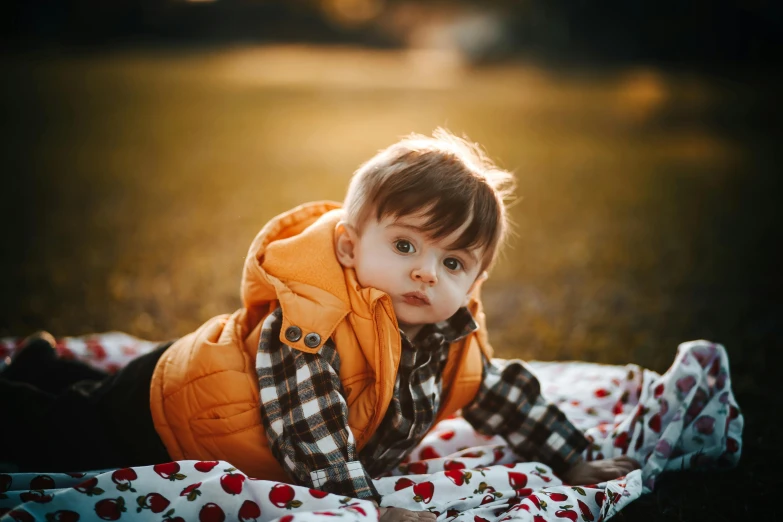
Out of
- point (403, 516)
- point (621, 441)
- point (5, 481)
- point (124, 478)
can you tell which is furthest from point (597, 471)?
point (5, 481)

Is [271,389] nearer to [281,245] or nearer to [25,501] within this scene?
[281,245]

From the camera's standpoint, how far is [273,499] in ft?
5.79

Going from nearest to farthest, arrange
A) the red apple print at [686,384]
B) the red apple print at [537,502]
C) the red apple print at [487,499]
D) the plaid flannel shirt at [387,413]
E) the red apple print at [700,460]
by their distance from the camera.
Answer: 1. the plaid flannel shirt at [387,413]
2. the red apple print at [537,502]
3. the red apple print at [487,499]
4. the red apple print at [700,460]
5. the red apple print at [686,384]

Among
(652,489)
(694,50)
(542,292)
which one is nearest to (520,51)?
(694,50)

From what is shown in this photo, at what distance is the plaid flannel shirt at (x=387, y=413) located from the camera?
184cm

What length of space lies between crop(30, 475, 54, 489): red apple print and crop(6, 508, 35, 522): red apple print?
0.27m

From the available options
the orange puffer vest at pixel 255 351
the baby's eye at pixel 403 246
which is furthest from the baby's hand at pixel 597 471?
the baby's eye at pixel 403 246

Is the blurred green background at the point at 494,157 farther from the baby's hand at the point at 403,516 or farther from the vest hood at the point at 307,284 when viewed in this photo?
the vest hood at the point at 307,284

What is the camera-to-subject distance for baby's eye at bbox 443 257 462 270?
1971mm

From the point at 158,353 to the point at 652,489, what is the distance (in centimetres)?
173

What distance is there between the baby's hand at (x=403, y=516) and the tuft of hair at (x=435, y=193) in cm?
74

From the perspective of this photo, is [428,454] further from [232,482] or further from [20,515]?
[20,515]

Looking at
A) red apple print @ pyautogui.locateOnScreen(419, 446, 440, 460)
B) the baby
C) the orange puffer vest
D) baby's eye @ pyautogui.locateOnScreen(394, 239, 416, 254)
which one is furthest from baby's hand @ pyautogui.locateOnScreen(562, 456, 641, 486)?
baby's eye @ pyautogui.locateOnScreen(394, 239, 416, 254)

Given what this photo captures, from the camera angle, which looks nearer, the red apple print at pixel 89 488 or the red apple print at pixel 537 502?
the red apple print at pixel 89 488
